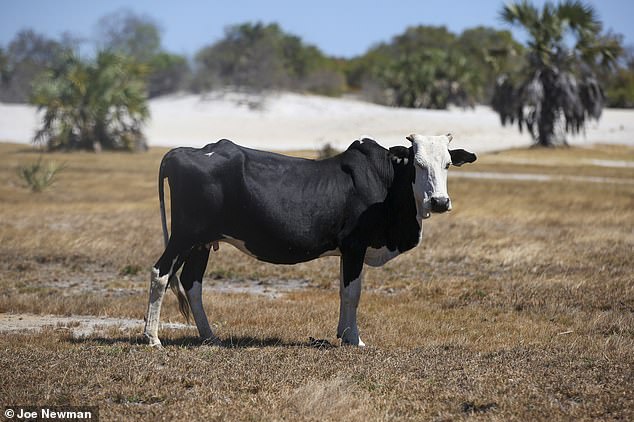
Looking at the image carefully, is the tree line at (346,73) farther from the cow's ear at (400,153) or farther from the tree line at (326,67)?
the cow's ear at (400,153)

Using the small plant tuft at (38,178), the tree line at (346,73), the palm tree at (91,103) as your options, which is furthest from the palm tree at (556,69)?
the small plant tuft at (38,178)

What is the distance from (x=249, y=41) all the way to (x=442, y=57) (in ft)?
84.1

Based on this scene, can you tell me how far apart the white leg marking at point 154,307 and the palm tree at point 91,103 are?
43.7 metres

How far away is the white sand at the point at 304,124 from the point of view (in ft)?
205

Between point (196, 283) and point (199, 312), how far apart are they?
1.00ft

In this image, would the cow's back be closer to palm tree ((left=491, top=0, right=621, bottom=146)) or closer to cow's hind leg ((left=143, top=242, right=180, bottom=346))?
cow's hind leg ((left=143, top=242, right=180, bottom=346))

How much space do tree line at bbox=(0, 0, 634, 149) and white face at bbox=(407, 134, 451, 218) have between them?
4068 centimetres

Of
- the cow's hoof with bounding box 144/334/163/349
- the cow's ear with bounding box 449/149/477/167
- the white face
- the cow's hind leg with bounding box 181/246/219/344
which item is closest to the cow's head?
the white face

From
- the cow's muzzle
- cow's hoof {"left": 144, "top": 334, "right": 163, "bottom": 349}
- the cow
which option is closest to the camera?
the cow's muzzle

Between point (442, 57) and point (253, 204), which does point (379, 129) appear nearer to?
point (442, 57)

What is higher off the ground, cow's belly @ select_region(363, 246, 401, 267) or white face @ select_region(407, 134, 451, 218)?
white face @ select_region(407, 134, 451, 218)

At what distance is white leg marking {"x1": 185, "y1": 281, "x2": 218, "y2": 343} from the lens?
10359 millimetres

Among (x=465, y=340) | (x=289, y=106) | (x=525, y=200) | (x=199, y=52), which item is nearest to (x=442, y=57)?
(x=289, y=106)

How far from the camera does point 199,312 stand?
1039 cm
